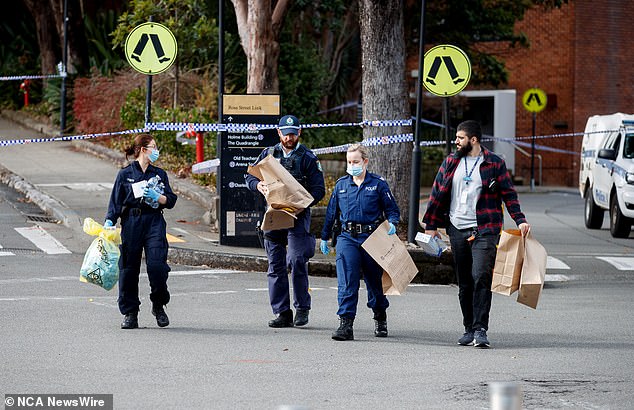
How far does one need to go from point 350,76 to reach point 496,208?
23.9 m

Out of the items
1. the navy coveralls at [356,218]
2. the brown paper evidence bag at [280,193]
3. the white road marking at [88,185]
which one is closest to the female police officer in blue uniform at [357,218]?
the navy coveralls at [356,218]

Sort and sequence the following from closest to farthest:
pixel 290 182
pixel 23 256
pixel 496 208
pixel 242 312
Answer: pixel 496 208 → pixel 290 182 → pixel 242 312 → pixel 23 256

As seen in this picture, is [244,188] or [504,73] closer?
[244,188]

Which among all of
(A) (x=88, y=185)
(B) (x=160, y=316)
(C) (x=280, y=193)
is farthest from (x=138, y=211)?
(A) (x=88, y=185)

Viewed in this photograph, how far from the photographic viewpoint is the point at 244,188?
1551 centimetres

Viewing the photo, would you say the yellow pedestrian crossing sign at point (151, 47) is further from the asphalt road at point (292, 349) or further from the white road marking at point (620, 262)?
the white road marking at point (620, 262)

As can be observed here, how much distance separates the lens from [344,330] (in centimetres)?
1011

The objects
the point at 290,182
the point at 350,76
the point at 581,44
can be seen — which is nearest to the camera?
the point at 290,182

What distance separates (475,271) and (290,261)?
1740 mm

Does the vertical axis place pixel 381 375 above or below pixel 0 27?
below

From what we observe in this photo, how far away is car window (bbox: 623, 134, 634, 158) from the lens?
20984mm

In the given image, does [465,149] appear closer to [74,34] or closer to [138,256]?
[138,256]

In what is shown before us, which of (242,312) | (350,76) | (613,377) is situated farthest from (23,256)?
(350,76)

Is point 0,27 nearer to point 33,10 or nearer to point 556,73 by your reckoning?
point 33,10
